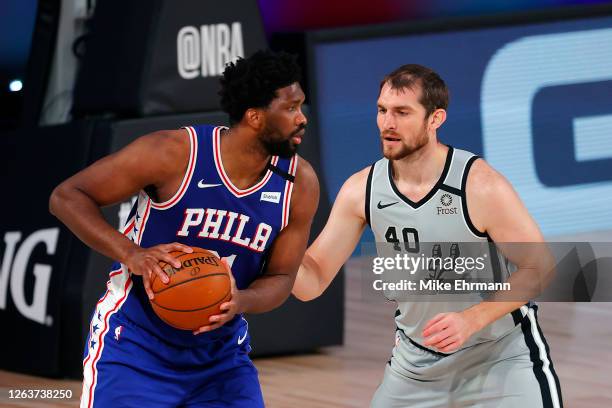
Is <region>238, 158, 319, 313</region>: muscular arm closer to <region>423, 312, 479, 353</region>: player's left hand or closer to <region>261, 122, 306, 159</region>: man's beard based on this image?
<region>261, 122, 306, 159</region>: man's beard

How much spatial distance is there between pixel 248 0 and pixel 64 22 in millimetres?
1180

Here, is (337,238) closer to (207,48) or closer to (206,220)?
(206,220)

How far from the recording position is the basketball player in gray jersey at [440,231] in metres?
4.79

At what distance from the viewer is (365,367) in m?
7.77

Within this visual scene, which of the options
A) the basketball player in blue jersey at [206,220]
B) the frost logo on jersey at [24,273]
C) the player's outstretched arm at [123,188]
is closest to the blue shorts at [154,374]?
the basketball player in blue jersey at [206,220]

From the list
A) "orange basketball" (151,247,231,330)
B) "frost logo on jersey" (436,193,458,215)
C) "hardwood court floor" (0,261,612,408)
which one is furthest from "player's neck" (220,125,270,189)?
"hardwood court floor" (0,261,612,408)

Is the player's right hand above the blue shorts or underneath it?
above

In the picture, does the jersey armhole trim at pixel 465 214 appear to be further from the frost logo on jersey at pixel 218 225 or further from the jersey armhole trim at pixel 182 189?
the jersey armhole trim at pixel 182 189

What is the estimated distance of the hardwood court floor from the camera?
23.2 feet

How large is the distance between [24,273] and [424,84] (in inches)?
133

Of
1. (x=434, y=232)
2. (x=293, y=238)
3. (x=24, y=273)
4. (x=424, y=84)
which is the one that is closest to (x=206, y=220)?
(x=293, y=238)

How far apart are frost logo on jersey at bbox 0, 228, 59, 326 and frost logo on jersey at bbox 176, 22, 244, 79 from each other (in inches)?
46.3

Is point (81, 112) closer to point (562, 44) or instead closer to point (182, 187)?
point (182, 187)

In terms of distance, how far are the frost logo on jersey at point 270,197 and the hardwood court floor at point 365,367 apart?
249 centimetres
